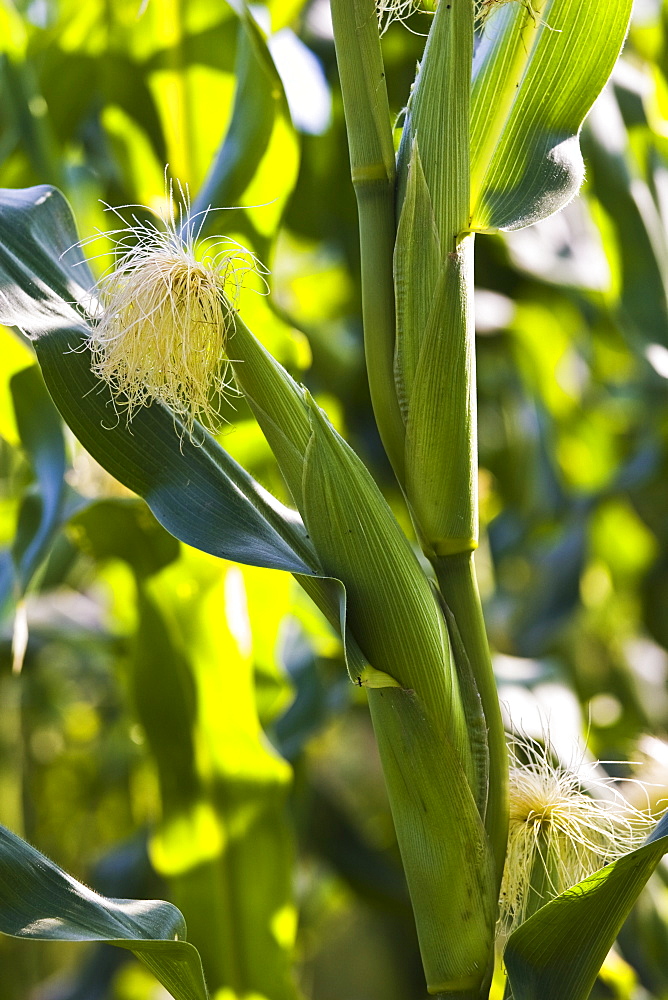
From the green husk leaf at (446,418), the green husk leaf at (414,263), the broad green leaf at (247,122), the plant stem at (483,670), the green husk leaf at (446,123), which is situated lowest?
the plant stem at (483,670)

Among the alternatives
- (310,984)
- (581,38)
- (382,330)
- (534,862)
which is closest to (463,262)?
(382,330)

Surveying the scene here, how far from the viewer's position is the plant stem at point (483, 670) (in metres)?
0.56

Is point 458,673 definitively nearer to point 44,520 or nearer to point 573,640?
point 44,520

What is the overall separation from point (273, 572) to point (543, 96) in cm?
58

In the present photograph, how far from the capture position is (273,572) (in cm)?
101

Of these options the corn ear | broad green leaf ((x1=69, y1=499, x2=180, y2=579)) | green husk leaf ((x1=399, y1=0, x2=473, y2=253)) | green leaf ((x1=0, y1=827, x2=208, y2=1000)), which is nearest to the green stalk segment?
green husk leaf ((x1=399, y1=0, x2=473, y2=253))

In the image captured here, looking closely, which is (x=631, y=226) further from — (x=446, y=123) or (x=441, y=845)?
(x=441, y=845)

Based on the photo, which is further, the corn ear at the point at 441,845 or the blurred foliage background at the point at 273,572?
the blurred foliage background at the point at 273,572

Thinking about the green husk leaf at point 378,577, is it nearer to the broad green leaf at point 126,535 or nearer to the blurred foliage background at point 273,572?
the blurred foliage background at point 273,572

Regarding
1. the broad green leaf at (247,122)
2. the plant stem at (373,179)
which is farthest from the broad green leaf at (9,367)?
the plant stem at (373,179)

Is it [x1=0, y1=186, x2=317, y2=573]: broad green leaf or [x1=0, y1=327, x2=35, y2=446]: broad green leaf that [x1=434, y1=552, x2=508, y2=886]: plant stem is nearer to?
[x1=0, y1=186, x2=317, y2=573]: broad green leaf

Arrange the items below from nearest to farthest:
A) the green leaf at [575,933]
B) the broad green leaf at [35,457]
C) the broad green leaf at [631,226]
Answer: the green leaf at [575,933], the broad green leaf at [35,457], the broad green leaf at [631,226]

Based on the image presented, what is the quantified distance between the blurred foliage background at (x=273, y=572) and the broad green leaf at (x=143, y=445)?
0.09 metres

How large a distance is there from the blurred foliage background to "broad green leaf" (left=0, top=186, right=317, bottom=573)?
9cm
